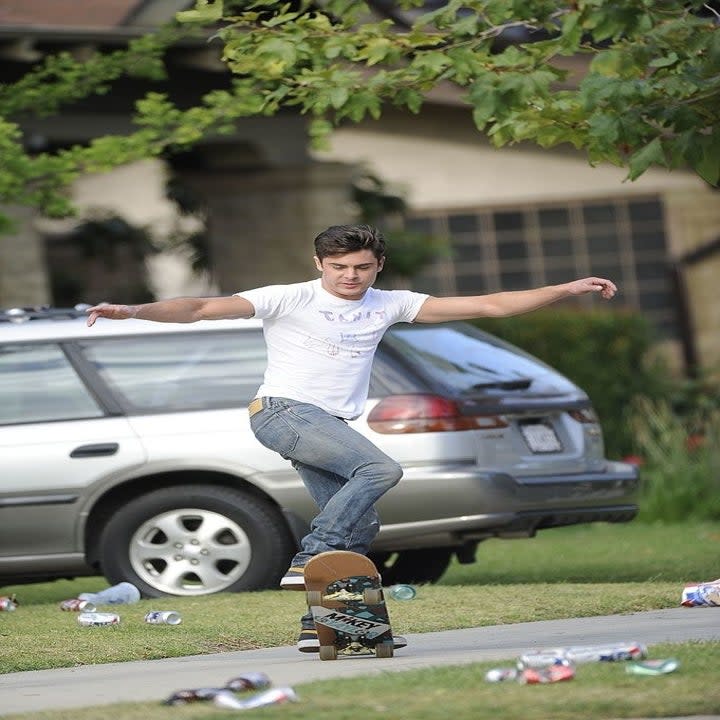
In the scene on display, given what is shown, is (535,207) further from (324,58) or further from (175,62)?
(324,58)

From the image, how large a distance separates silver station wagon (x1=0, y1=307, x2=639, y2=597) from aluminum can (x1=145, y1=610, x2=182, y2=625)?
1.19 m

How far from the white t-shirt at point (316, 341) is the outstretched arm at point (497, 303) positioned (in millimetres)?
270

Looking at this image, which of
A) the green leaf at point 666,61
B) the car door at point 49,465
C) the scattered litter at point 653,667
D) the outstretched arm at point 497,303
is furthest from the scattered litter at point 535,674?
the car door at point 49,465

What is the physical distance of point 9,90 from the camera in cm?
1218

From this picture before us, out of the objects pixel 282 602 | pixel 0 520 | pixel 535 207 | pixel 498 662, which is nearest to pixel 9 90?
pixel 0 520

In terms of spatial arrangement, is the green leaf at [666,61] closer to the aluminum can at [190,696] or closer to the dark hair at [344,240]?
the dark hair at [344,240]

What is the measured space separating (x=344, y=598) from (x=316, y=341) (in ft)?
3.21

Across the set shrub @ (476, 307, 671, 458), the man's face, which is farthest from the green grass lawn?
shrub @ (476, 307, 671, 458)

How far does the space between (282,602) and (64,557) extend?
1230 mm

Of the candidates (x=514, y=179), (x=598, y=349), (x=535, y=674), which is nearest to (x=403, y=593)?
(x=535, y=674)

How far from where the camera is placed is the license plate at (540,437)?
32.6 feet

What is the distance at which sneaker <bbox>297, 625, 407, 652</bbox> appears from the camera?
23.7 feet

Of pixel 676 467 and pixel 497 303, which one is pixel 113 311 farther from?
pixel 676 467

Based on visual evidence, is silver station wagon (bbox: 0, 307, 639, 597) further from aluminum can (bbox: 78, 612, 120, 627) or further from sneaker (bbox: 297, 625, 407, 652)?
sneaker (bbox: 297, 625, 407, 652)
